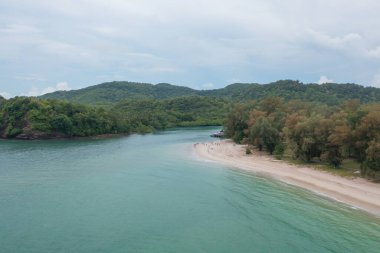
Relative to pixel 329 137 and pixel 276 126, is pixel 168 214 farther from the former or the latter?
pixel 276 126

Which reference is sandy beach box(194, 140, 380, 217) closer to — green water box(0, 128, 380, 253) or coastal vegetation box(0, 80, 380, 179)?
green water box(0, 128, 380, 253)

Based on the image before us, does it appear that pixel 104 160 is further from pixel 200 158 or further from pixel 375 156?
pixel 375 156

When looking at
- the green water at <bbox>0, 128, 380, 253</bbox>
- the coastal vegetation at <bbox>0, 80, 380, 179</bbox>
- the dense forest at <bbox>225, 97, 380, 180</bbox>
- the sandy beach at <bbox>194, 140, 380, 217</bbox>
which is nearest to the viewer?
the green water at <bbox>0, 128, 380, 253</bbox>

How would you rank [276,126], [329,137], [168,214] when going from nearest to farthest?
[168,214]
[329,137]
[276,126]

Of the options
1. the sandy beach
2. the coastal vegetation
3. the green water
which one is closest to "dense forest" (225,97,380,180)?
the coastal vegetation

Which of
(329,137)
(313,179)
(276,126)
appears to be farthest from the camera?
(276,126)

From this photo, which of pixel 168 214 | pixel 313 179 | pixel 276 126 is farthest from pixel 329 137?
pixel 168 214

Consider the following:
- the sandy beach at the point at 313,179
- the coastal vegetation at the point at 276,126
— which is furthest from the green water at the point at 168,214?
the coastal vegetation at the point at 276,126
